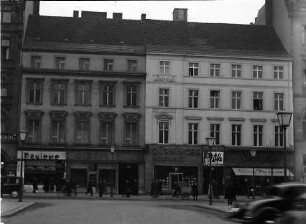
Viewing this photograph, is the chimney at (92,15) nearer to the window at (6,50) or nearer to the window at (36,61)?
the window at (36,61)

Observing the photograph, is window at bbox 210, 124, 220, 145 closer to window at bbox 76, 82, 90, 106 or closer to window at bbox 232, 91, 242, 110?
window at bbox 232, 91, 242, 110

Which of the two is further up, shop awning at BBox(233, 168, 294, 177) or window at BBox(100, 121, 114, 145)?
window at BBox(100, 121, 114, 145)

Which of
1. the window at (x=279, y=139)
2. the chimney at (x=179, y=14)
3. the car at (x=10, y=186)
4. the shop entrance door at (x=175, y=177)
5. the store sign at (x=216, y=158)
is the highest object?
the chimney at (x=179, y=14)

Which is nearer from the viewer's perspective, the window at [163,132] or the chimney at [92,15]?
the window at [163,132]

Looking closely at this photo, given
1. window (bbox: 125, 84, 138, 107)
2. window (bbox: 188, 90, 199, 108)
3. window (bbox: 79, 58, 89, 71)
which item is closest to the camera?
window (bbox: 79, 58, 89, 71)

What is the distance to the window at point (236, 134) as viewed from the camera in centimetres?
5481

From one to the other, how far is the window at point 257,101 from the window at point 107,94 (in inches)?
563

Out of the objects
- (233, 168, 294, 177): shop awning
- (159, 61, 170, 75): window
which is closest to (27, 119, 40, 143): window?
(159, 61, 170, 75): window

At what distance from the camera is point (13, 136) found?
5178cm

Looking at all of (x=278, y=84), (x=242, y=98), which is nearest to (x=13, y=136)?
(x=242, y=98)

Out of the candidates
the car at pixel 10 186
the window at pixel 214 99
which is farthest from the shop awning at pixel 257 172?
the car at pixel 10 186

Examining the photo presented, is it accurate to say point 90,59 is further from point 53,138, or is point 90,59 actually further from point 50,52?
point 53,138

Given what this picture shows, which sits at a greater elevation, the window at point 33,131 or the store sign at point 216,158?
the window at point 33,131

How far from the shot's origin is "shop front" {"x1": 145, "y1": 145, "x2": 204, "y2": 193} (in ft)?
174
